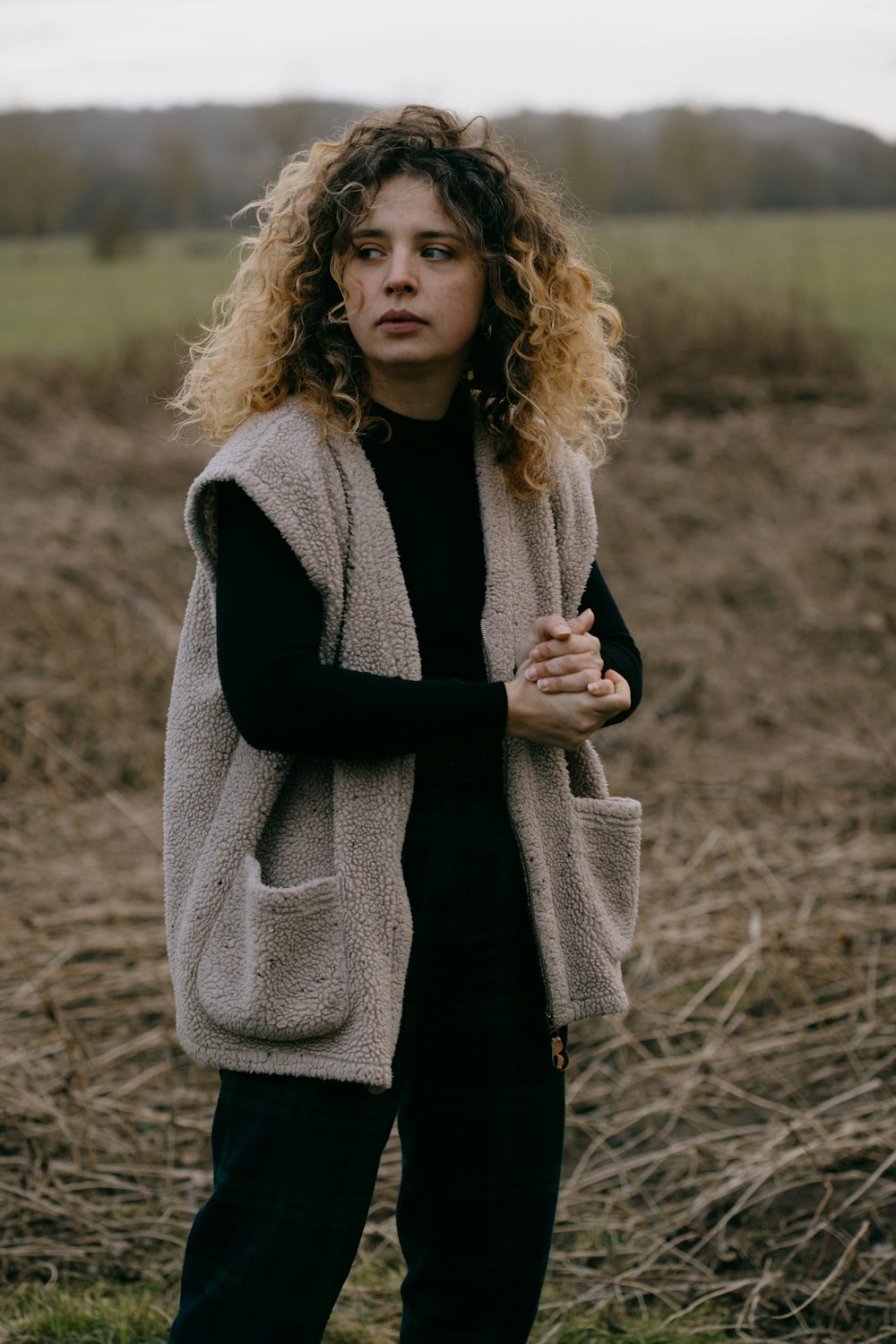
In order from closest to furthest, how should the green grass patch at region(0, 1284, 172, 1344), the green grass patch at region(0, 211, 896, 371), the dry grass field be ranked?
the green grass patch at region(0, 1284, 172, 1344), the dry grass field, the green grass patch at region(0, 211, 896, 371)

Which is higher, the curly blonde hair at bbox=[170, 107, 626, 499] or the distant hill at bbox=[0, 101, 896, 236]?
the distant hill at bbox=[0, 101, 896, 236]

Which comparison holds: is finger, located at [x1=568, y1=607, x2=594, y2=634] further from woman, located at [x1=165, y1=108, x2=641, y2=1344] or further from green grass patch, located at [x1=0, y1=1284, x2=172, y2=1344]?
green grass patch, located at [x1=0, y1=1284, x2=172, y2=1344]

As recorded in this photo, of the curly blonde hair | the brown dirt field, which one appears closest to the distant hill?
the brown dirt field

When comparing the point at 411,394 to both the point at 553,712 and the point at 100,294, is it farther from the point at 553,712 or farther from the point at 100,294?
the point at 100,294

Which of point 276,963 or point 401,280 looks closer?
point 276,963

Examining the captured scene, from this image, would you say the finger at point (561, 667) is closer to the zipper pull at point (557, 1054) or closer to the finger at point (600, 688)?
the finger at point (600, 688)

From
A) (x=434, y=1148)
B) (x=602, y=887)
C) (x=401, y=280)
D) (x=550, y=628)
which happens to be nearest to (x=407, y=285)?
(x=401, y=280)

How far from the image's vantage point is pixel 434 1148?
5.55ft

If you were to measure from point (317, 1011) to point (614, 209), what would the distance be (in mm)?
22644

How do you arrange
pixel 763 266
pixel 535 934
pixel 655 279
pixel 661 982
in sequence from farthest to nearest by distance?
1. pixel 763 266
2. pixel 655 279
3. pixel 661 982
4. pixel 535 934

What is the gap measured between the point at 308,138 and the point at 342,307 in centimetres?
1410

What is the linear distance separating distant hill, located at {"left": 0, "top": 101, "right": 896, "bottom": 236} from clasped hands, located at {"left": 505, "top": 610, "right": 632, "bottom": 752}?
42.8ft

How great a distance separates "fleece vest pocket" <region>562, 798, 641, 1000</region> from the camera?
1.68 metres

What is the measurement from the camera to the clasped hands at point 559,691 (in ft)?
4.99
